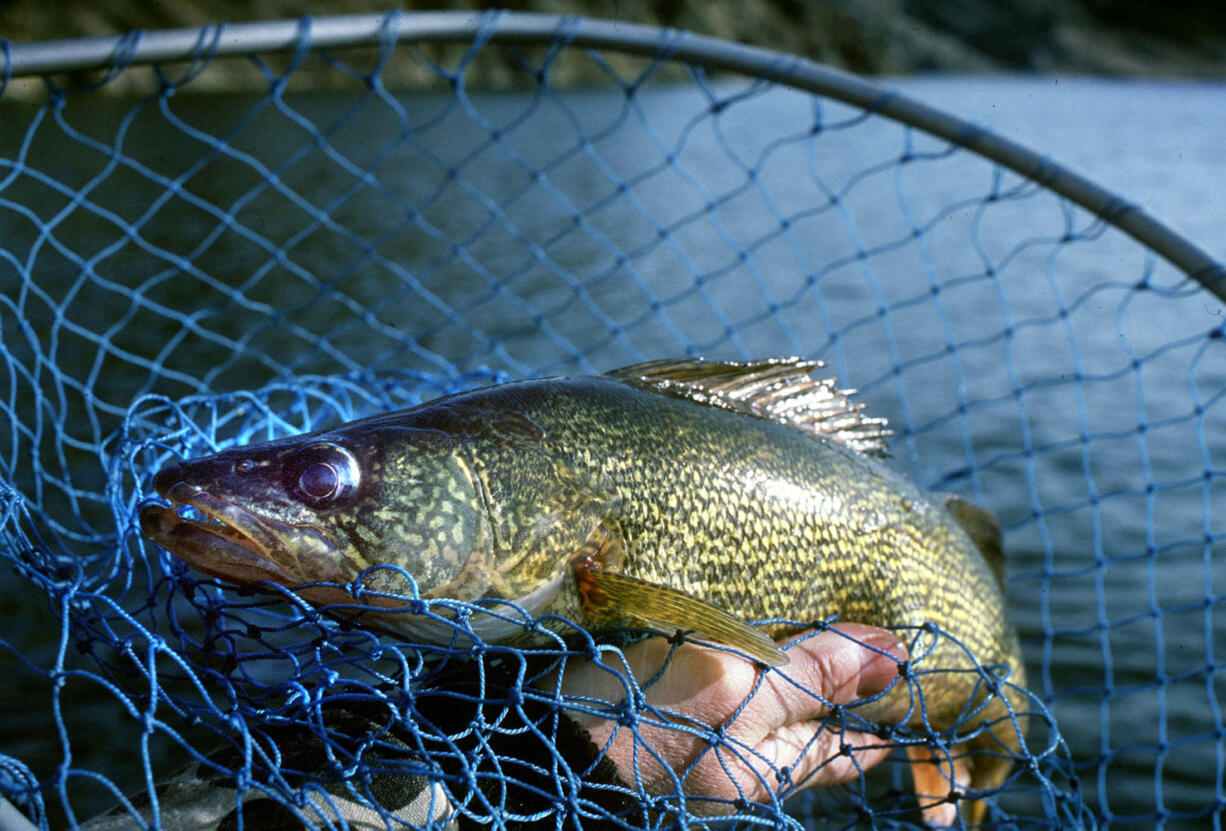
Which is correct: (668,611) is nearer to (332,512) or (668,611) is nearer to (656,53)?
(332,512)

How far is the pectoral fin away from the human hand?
129 mm

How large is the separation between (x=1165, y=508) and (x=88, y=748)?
25.8ft

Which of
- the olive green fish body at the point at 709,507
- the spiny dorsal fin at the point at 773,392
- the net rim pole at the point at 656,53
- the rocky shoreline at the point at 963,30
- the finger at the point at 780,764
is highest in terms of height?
the rocky shoreline at the point at 963,30

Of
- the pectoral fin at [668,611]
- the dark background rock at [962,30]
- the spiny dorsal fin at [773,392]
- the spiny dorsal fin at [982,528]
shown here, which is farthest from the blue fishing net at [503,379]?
the dark background rock at [962,30]

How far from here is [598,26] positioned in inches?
162

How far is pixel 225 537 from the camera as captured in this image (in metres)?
2.19

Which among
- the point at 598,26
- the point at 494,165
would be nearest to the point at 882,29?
the point at 494,165

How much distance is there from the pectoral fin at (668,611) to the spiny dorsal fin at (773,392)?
25.2 inches

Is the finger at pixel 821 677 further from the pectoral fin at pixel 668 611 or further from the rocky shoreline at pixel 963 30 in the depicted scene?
the rocky shoreline at pixel 963 30

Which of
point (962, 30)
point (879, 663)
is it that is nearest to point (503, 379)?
point (879, 663)

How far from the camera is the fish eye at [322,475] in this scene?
7.45 ft

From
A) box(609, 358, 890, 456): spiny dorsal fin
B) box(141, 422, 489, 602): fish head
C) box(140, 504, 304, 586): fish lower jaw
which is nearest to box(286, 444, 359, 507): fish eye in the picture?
box(141, 422, 489, 602): fish head

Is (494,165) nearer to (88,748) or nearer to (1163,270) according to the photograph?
(1163,270)

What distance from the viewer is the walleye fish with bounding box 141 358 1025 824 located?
7.43 feet
